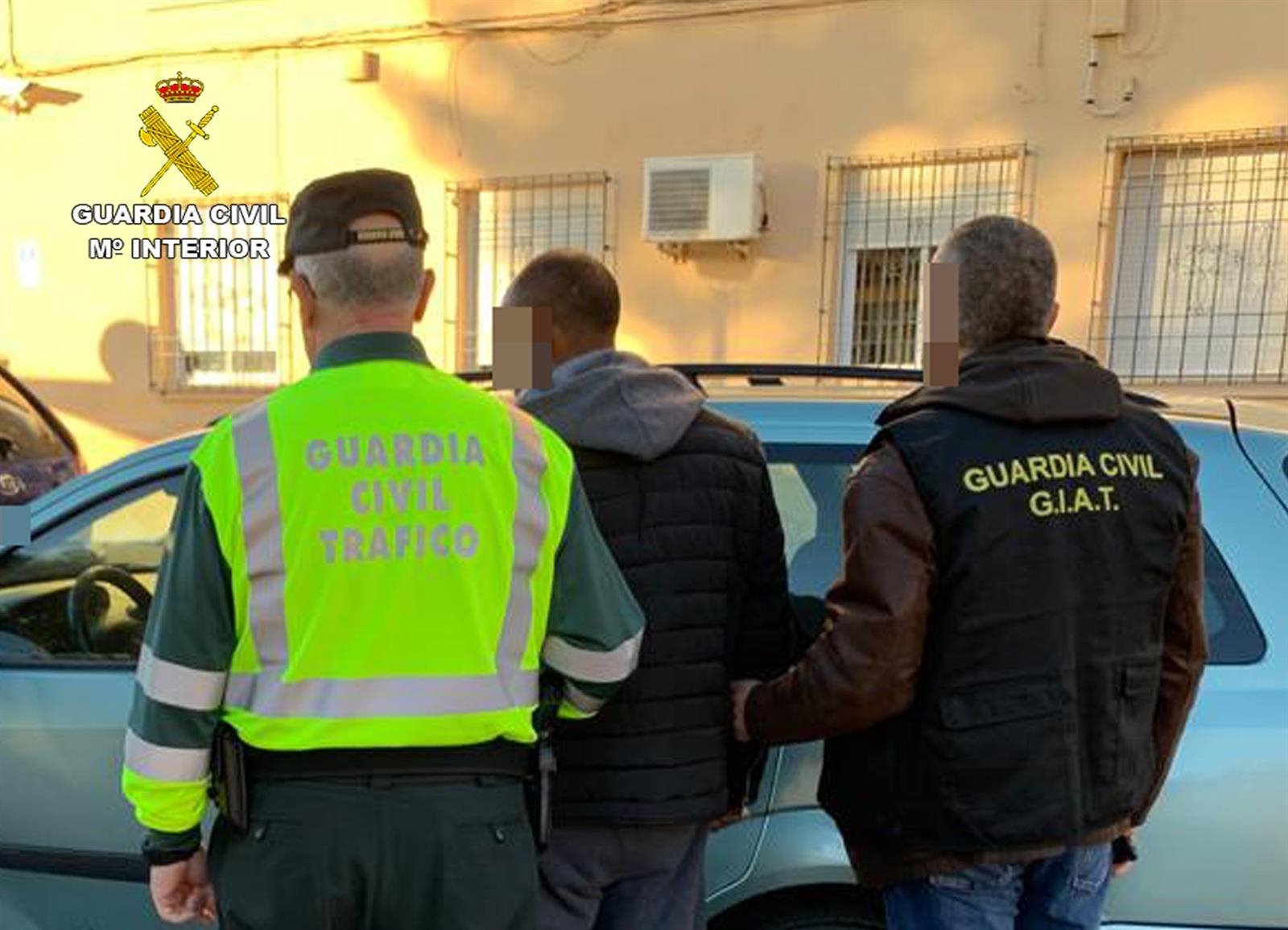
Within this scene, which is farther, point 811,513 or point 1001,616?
point 811,513

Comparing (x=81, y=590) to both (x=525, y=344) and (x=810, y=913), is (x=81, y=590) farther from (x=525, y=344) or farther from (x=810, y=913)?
(x=810, y=913)

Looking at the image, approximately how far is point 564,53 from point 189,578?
241 inches

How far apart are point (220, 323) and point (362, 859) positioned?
7.42 meters

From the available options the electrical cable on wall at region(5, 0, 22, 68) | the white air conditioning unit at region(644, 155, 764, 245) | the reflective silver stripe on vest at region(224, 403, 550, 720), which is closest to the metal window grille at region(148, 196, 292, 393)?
the electrical cable on wall at region(5, 0, 22, 68)

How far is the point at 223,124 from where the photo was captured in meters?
7.68

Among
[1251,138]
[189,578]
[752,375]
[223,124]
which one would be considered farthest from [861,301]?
[189,578]

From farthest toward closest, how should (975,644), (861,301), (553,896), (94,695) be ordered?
(861,301) → (94,695) → (553,896) → (975,644)

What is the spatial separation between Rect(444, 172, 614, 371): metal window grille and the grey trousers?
5466 millimetres

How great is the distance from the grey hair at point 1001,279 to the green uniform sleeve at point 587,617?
2.11ft

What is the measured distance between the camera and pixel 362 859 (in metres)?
1.38

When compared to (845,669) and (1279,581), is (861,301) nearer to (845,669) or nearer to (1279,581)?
(1279,581)

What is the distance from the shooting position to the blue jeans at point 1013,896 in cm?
160

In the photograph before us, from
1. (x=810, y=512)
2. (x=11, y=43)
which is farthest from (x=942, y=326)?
(x=11, y=43)

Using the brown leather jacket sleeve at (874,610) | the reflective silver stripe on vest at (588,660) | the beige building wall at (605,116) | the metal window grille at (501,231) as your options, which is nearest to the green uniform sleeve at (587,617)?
the reflective silver stripe on vest at (588,660)
